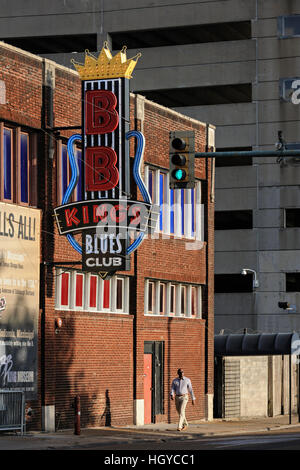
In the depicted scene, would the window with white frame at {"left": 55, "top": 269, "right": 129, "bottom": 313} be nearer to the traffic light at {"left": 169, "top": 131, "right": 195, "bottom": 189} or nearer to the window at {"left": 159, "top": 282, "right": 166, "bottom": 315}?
the window at {"left": 159, "top": 282, "right": 166, "bottom": 315}

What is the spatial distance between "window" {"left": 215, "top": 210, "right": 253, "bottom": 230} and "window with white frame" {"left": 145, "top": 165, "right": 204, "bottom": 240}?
31.2 m

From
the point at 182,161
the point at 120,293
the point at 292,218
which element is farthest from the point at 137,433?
the point at 292,218

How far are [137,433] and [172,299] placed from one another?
9095 millimetres

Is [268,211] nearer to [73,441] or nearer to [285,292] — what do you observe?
[285,292]

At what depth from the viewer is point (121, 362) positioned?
121 ft

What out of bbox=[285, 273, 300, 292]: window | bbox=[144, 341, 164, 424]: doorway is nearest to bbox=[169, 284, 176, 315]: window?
bbox=[144, 341, 164, 424]: doorway

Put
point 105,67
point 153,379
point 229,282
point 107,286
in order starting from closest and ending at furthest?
point 105,67, point 107,286, point 153,379, point 229,282

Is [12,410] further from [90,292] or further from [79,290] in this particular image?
[90,292]

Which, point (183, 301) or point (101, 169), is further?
point (183, 301)

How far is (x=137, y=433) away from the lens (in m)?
32.7

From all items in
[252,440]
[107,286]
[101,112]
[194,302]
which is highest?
[101,112]

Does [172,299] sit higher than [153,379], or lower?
higher
